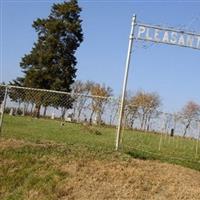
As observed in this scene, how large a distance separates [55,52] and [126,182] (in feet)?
126

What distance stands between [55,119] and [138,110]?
5.21 m

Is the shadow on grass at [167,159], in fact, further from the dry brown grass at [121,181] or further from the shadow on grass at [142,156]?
the dry brown grass at [121,181]

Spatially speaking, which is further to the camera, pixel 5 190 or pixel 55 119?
pixel 55 119

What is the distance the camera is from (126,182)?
10211mm

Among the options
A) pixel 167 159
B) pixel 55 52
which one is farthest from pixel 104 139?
pixel 55 52

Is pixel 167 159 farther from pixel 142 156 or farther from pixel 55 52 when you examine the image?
pixel 55 52

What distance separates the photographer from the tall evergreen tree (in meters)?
47.2

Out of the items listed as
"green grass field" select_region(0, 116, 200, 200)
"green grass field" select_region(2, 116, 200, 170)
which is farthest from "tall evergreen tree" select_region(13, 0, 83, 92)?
"green grass field" select_region(0, 116, 200, 200)

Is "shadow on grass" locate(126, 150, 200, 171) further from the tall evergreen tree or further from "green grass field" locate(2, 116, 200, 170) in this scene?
the tall evergreen tree

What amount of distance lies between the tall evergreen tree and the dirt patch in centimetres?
3578

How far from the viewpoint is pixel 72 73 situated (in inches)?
1911

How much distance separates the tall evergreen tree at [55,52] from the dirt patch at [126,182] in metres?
35.8

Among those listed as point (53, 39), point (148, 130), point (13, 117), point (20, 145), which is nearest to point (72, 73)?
point (53, 39)

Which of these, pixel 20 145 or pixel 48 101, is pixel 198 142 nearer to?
pixel 48 101
